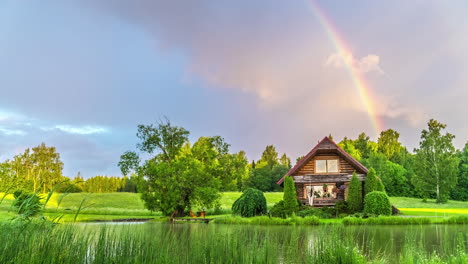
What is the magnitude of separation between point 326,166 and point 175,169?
42.2 ft

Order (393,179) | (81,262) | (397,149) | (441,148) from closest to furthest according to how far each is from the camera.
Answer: (81,262) → (441,148) → (393,179) → (397,149)

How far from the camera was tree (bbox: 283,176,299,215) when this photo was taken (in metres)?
29.5

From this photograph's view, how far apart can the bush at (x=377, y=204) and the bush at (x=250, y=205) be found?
7533 mm

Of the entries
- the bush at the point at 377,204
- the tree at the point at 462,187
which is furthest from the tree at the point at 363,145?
the bush at the point at 377,204

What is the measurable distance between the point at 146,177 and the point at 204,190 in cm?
567

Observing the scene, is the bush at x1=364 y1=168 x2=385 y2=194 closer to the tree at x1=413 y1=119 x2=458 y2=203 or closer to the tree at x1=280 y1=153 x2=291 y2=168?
the tree at x1=413 y1=119 x2=458 y2=203

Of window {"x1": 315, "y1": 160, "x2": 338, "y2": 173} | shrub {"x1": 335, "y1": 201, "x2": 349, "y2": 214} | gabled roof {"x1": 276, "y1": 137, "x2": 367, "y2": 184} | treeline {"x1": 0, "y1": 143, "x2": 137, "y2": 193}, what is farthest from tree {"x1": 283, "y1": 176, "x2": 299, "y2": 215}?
treeline {"x1": 0, "y1": 143, "x2": 137, "y2": 193}

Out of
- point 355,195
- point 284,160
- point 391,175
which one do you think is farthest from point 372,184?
point 284,160

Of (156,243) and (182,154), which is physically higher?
(182,154)

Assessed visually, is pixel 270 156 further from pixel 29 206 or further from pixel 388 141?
pixel 29 206

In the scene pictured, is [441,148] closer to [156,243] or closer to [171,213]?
[171,213]

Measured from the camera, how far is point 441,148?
5309cm

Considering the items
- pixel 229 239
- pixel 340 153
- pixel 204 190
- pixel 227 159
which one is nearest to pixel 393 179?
pixel 340 153

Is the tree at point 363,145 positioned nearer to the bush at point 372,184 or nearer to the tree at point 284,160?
the tree at point 284,160
